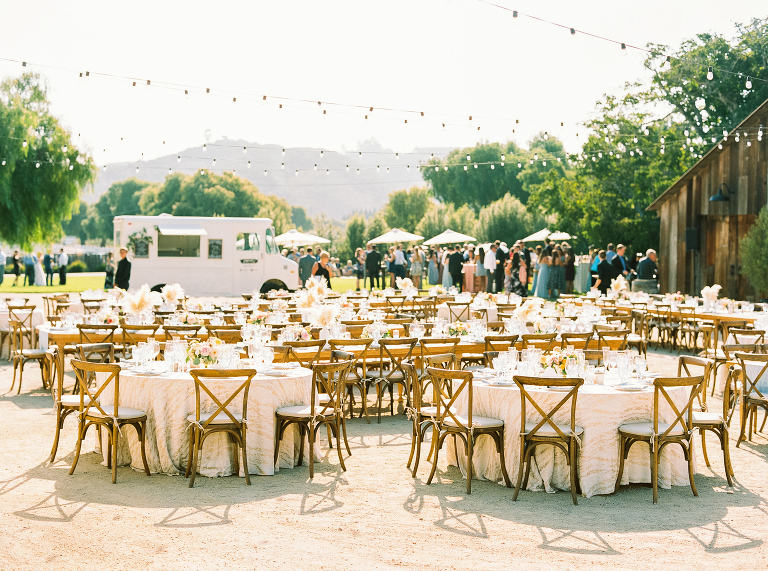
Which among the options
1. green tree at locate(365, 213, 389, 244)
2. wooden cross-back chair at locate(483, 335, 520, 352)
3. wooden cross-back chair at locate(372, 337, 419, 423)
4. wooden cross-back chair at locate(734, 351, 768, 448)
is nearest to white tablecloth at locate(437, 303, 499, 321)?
wooden cross-back chair at locate(483, 335, 520, 352)

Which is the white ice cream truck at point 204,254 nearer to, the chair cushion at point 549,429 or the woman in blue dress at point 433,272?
the woman in blue dress at point 433,272

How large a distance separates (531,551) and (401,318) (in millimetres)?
6728

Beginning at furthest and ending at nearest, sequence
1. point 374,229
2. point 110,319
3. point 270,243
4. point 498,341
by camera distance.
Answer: point 374,229 → point 270,243 → point 110,319 → point 498,341

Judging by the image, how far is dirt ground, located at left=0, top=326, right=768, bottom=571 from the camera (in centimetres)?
479

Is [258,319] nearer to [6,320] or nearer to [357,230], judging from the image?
[6,320]

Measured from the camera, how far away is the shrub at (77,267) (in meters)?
61.9

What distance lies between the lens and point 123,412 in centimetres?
667

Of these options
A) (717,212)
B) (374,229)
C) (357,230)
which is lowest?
(717,212)

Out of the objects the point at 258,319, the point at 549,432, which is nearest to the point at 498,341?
the point at 258,319

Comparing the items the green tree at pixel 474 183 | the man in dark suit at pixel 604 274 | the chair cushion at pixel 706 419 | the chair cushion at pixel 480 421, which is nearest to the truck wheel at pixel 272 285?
the man in dark suit at pixel 604 274

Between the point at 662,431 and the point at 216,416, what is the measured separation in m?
3.21

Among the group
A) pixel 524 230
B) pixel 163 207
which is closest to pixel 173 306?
pixel 524 230

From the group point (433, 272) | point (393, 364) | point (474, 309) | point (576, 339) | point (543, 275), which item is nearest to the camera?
point (393, 364)

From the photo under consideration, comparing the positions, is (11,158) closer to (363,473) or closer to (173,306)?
(173,306)
